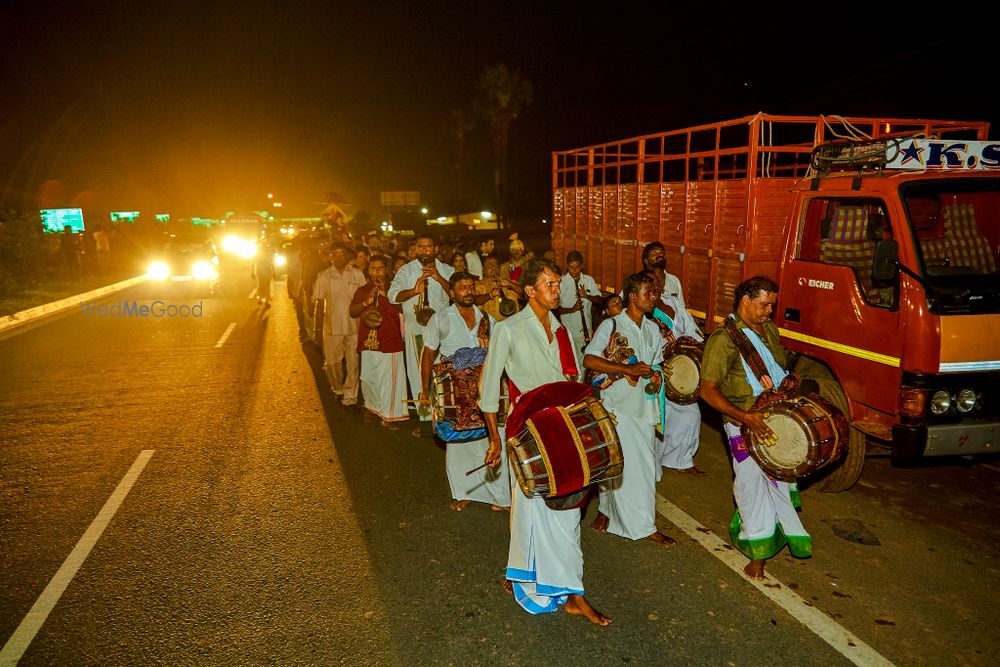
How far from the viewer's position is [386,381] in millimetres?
7293

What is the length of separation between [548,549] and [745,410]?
4.46 feet

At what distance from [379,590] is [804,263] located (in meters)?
3.92

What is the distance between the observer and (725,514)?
5.05 m

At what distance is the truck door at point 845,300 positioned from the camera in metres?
4.77

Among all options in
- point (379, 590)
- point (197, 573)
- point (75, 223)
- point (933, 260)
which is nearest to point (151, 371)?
point (197, 573)

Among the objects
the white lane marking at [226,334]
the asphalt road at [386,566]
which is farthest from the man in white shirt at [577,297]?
the white lane marking at [226,334]

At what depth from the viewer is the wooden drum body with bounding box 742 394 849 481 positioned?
3746 mm

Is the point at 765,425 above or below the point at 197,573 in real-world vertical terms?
above

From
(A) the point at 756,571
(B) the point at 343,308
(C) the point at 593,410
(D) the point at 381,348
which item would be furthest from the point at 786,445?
(B) the point at 343,308

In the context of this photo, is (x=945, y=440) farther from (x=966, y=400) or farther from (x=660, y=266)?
(x=660, y=266)

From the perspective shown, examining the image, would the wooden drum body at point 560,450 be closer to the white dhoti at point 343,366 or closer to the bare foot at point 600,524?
the bare foot at point 600,524

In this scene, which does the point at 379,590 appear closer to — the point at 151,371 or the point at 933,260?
the point at 933,260

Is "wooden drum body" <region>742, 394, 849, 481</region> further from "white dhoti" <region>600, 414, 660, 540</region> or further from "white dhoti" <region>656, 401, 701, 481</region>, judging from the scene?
"white dhoti" <region>656, 401, 701, 481</region>

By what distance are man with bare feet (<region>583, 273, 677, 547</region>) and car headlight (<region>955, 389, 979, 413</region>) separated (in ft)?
6.26
